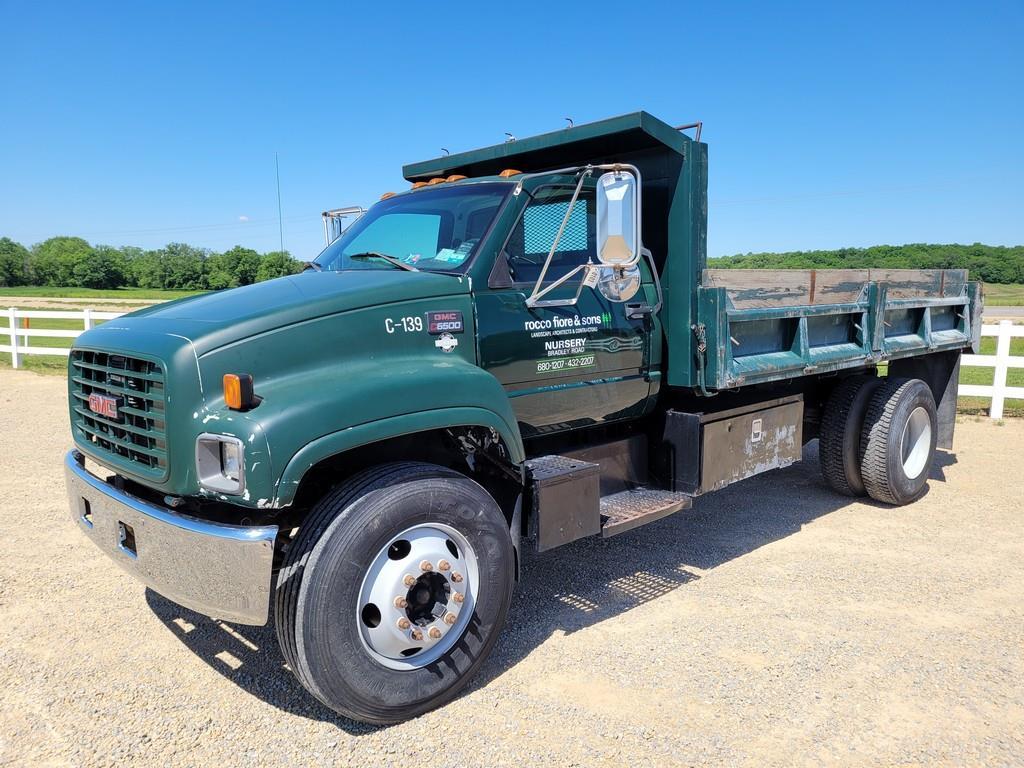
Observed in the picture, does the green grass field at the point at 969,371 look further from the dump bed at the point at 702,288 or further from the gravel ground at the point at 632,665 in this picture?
the dump bed at the point at 702,288

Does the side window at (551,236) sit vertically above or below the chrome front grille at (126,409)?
above

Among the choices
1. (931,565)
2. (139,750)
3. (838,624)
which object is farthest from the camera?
(931,565)

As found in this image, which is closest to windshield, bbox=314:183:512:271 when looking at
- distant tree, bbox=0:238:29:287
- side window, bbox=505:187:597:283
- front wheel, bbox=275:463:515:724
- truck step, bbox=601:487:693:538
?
side window, bbox=505:187:597:283

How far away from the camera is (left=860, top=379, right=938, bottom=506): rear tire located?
19.9ft

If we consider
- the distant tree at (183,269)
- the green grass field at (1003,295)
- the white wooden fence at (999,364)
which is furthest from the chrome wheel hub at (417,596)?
the green grass field at (1003,295)

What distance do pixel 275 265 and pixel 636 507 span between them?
2941mm

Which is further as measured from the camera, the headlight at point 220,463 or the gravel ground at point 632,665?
the gravel ground at point 632,665

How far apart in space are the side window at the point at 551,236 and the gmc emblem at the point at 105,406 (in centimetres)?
194

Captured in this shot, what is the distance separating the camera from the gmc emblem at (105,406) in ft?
10.7

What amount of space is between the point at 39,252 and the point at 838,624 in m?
117

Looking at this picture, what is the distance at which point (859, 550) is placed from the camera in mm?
5258

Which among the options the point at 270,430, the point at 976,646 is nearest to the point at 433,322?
the point at 270,430

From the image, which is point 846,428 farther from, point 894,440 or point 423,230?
point 423,230

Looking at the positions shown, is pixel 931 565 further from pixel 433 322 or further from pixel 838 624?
pixel 433 322
